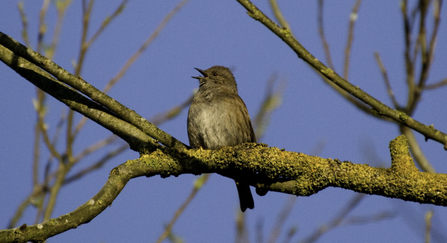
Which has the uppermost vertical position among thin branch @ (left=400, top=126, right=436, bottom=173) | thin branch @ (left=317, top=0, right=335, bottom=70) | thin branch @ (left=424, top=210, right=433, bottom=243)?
thin branch @ (left=317, top=0, right=335, bottom=70)

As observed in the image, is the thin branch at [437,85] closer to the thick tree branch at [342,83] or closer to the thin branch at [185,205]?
the thick tree branch at [342,83]

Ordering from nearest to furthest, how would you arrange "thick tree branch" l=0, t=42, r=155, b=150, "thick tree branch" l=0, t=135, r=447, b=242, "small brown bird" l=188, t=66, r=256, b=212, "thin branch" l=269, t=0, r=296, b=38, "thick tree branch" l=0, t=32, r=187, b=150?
"thick tree branch" l=0, t=135, r=447, b=242
"thick tree branch" l=0, t=32, r=187, b=150
"thick tree branch" l=0, t=42, r=155, b=150
"thin branch" l=269, t=0, r=296, b=38
"small brown bird" l=188, t=66, r=256, b=212

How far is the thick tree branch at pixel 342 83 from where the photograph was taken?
309cm

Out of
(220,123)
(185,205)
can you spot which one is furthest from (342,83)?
(220,123)

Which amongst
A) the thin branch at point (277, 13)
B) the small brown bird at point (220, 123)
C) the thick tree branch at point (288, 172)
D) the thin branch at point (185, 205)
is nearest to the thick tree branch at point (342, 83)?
the thick tree branch at point (288, 172)

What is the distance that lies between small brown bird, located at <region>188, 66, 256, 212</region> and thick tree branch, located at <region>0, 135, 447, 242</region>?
2.09 m

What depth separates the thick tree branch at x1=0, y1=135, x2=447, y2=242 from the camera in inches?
114

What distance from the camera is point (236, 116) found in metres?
5.77

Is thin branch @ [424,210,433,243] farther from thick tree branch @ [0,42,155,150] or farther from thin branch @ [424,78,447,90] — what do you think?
thick tree branch @ [0,42,155,150]

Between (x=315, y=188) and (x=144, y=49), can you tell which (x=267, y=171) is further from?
(x=144, y=49)

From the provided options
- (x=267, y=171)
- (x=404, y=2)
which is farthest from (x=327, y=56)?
(x=267, y=171)

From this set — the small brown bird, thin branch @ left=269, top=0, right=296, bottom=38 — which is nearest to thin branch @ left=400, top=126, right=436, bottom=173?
thin branch @ left=269, top=0, right=296, bottom=38

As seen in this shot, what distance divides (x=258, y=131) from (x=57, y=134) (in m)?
2.04

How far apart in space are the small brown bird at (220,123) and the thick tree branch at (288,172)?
2.09 m
